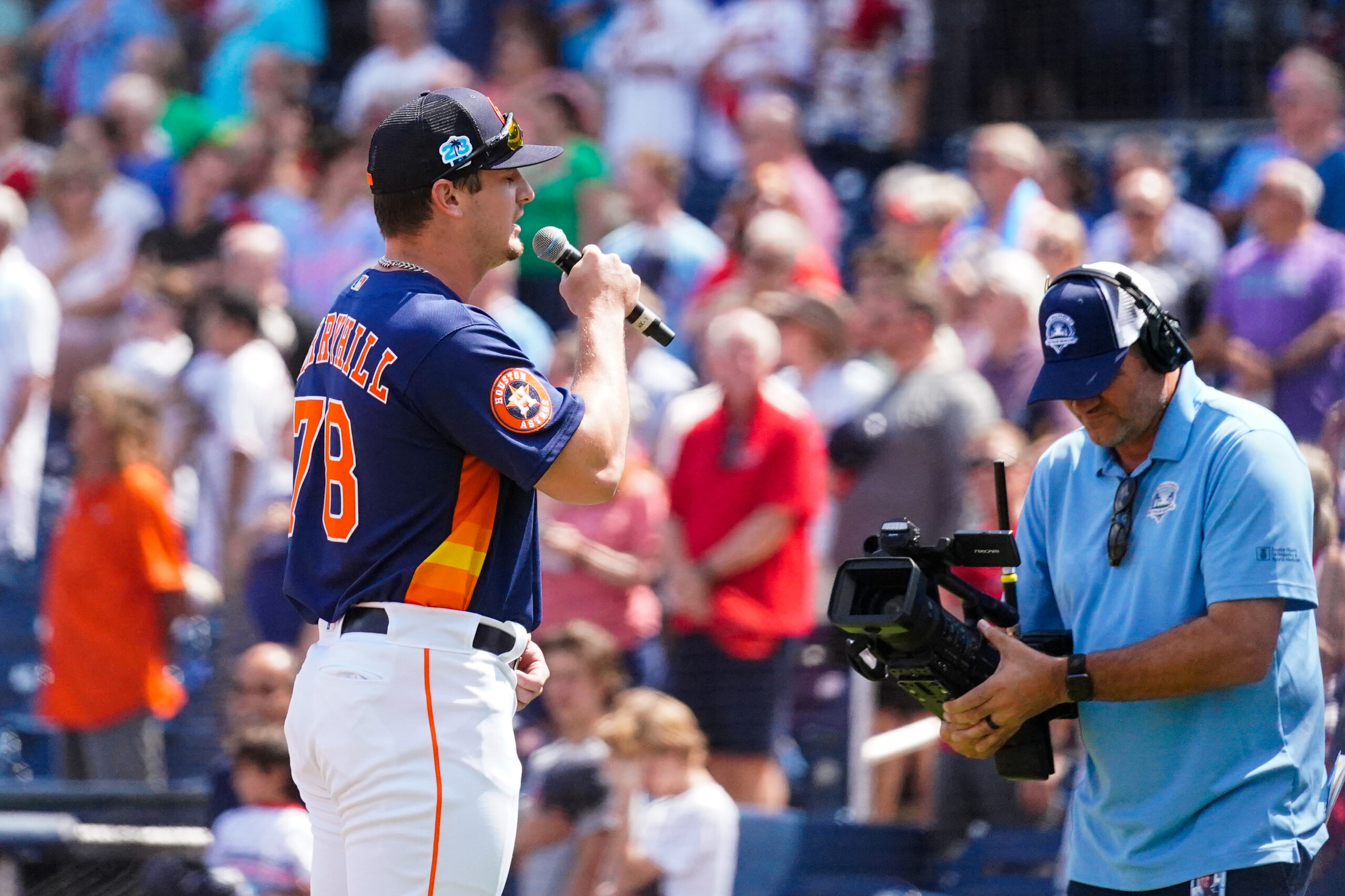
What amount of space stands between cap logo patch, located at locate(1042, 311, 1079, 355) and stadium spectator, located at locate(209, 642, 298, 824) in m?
3.73

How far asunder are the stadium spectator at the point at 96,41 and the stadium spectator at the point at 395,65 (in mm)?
1704

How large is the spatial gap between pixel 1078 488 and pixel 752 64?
716 centimetres

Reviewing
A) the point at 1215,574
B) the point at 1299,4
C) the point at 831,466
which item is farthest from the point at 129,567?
the point at 1299,4

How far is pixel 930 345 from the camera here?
739 centimetres

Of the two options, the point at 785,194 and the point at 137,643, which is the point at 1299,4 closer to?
the point at 785,194

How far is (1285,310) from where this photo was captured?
7.72 metres

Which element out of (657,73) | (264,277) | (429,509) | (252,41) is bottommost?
(429,509)

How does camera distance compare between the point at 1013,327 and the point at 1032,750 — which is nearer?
the point at 1032,750

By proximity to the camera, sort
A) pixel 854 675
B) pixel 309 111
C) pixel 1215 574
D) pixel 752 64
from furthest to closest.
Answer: pixel 309 111, pixel 752 64, pixel 854 675, pixel 1215 574

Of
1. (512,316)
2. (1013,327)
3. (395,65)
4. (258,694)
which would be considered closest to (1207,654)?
(258,694)

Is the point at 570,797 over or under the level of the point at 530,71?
under

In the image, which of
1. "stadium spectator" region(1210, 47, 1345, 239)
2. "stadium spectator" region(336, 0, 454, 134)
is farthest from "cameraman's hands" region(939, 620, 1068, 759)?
"stadium spectator" region(336, 0, 454, 134)

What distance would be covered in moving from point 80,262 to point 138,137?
4.71ft

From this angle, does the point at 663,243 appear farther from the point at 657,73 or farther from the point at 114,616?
the point at 114,616
